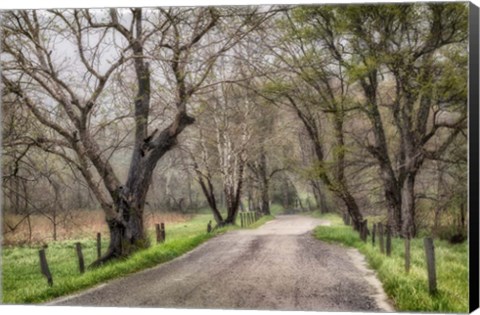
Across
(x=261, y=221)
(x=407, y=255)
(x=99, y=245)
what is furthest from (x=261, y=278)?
(x=99, y=245)

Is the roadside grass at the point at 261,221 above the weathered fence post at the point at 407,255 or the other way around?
above

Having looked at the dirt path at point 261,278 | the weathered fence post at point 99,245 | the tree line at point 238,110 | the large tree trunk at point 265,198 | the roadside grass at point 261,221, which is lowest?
the dirt path at point 261,278

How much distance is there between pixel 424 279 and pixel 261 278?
70.0 inches

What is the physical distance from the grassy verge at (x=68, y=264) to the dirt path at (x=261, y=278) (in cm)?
16

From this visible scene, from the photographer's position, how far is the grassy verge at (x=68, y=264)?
407 inches

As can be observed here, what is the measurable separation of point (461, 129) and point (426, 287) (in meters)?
1.65

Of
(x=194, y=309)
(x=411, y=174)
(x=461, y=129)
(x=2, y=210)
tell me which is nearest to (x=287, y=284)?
(x=194, y=309)

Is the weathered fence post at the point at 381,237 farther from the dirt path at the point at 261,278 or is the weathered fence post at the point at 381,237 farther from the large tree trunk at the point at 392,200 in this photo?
the dirt path at the point at 261,278

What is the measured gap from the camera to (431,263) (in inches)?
360

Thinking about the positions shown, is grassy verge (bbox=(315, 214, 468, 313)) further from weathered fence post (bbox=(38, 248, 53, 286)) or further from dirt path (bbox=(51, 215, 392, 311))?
weathered fence post (bbox=(38, 248, 53, 286))

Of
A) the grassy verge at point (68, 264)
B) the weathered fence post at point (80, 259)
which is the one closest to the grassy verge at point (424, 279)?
the grassy verge at point (68, 264)

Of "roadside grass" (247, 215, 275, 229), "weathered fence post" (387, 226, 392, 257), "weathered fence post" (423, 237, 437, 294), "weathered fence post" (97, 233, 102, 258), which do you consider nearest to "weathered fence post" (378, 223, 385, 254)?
"weathered fence post" (387, 226, 392, 257)

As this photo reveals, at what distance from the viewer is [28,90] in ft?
35.0

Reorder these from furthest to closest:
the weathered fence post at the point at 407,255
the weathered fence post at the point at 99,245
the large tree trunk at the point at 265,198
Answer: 1. the weathered fence post at the point at 99,245
2. the large tree trunk at the point at 265,198
3. the weathered fence post at the point at 407,255
